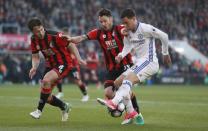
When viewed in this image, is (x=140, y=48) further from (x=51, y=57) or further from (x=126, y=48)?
(x=51, y=57)

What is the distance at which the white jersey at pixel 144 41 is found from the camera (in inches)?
458

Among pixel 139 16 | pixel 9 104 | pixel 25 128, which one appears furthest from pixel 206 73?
pixel 25 128

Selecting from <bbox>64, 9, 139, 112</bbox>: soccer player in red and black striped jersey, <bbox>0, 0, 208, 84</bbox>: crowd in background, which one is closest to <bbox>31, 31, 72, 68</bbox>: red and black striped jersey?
<bbox>64, 9, 139, 112</bbox>: soccer player in red and black striped jersey

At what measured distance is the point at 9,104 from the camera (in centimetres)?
1752

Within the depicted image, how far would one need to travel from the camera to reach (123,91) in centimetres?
1118

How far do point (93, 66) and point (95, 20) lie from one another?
1135 cm

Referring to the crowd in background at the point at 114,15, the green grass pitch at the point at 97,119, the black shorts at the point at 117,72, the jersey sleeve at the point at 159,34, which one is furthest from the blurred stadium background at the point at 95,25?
the jersey sleeve at the point at 159,34

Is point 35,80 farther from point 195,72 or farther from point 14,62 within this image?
point 195,72

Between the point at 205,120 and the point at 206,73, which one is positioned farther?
the point at 206,73

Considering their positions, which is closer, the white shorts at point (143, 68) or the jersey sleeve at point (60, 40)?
the white shorts at point (143, 68)

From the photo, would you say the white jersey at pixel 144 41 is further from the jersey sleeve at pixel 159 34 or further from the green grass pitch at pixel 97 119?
the green grass pitch at pixel 97 119

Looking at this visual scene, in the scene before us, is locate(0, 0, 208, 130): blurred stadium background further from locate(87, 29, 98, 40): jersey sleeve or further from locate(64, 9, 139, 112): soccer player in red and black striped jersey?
locate(87, 29, 98, 40): jersey sleeve

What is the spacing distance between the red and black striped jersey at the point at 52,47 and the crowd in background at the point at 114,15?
22.0 metres

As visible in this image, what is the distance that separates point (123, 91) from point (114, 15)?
31.3 meters
